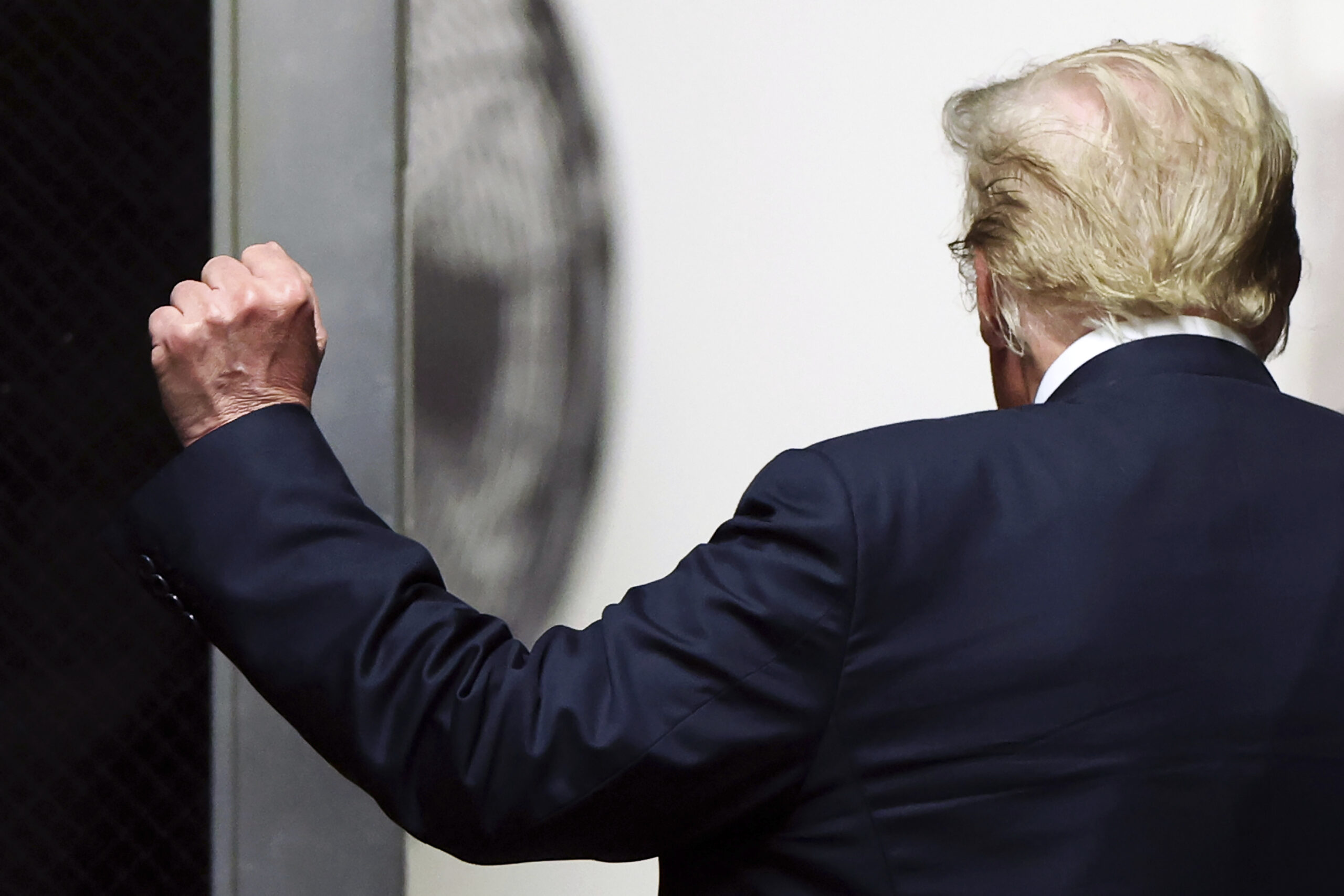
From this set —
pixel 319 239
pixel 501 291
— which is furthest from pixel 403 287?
pixel 501 291

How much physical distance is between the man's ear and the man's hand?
25.9 inches

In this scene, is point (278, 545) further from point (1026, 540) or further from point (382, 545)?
point (1026, 540)

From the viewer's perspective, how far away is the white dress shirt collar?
3.45 ft

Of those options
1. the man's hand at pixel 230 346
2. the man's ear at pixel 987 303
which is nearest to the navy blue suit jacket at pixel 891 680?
the man's hand at pixel 230 346

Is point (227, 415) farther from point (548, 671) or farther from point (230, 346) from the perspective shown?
point (548, 671)

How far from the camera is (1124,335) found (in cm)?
106

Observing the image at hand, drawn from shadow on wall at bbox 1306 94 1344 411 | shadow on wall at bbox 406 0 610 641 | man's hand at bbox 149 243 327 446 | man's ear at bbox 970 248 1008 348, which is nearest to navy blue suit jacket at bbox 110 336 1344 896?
Answer: man's hand at bbox 149 243 327 446

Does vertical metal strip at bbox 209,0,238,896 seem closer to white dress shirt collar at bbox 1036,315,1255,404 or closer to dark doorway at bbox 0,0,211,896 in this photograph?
dark doorway at bbox 0,0,211,896

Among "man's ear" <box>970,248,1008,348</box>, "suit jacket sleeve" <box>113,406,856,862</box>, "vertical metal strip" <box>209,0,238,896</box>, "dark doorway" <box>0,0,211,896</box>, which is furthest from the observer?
"dark doorway" <box>0,0,211,896</box>

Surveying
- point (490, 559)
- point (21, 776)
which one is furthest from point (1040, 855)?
point (21, 776)

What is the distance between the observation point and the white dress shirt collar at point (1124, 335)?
1.05 metres

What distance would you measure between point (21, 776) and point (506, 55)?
1.27 meters

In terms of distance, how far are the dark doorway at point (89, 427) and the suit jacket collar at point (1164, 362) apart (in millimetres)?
1291

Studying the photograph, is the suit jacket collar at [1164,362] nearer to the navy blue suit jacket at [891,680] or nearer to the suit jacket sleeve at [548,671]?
the navy blue suit jacket at [891,680]
